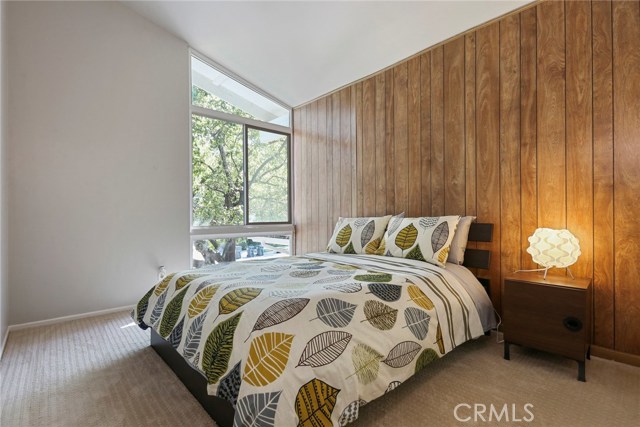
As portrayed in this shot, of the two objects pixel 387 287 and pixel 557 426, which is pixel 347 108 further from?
pixel 557 426

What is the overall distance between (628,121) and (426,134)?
1.38 meters

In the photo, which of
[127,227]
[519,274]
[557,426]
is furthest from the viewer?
[127,227]

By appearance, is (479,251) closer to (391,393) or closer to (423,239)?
(423,239)

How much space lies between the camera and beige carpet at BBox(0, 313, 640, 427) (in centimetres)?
145

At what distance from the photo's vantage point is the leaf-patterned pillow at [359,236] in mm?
2818

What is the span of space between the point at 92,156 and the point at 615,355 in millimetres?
4428

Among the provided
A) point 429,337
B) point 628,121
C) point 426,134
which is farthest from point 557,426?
point 426,134

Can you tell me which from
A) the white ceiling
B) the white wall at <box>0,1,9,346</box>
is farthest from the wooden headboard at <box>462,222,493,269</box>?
the white wall at <box>0,1,9,346</box>

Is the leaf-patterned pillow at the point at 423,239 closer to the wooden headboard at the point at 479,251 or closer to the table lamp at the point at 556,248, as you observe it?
the wooden headboard at the point at 479,251

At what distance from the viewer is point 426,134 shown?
117 inches

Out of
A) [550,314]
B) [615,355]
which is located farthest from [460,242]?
[615,355]

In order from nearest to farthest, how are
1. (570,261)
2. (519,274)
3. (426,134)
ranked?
1. (570,261)
2. (519,274)
3. (426,134)

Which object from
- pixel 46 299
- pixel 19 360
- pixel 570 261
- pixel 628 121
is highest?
pixel 628 121

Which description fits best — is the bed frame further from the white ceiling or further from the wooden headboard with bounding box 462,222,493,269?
the white ceiling
